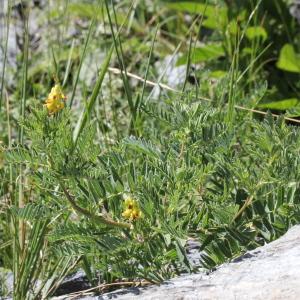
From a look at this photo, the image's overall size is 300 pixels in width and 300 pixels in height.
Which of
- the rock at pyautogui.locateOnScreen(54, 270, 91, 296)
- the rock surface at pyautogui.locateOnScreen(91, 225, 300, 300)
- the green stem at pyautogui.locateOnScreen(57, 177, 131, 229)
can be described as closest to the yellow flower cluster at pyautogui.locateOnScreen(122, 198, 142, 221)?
the green stem at pyautogui.locateOnScreen(57, 177, 131, 229)

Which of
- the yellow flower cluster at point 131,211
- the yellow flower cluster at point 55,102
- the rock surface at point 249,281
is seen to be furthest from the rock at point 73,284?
the yellow flower cluster at point 55,102

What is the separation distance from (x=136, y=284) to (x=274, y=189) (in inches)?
16.4

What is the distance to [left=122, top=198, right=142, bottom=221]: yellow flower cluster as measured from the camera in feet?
6.11

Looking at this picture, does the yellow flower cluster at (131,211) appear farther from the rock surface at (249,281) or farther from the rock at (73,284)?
the rock at (73,284)

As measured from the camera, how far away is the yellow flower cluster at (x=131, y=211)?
1862mm

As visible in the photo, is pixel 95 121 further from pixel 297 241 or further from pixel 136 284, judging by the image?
pixel 297 241

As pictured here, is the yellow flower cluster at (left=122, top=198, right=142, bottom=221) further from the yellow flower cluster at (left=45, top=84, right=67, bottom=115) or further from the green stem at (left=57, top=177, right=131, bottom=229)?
the yellow flower cluster at (left=45, top=84, right=67, bottom=115)

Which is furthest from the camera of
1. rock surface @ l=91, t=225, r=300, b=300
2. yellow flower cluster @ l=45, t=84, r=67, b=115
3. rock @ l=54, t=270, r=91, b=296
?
rock @ l=54, t=270, r=91, b=296

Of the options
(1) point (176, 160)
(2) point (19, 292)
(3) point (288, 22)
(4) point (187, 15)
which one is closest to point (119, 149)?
(1) point (176, 160)

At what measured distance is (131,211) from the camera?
186 centimetres

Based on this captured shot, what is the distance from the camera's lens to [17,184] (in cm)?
248

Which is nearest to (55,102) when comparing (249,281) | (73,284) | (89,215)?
(89,215)

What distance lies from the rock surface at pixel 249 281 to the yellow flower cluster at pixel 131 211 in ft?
0.59

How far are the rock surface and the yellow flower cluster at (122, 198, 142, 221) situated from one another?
0.18m
